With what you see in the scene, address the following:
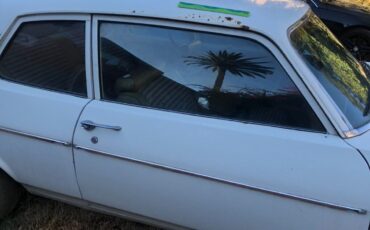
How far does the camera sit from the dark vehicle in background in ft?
25.3

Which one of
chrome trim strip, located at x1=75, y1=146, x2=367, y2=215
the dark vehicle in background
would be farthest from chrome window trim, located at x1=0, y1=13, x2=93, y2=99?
the dark vehicle in background

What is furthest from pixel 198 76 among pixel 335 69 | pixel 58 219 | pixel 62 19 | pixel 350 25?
pixel 350 25

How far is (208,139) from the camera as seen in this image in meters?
2.49

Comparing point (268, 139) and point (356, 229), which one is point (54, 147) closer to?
point (268, 139)

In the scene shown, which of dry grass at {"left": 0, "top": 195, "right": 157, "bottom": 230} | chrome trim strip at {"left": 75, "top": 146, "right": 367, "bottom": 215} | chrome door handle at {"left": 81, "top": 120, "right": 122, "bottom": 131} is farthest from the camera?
dry grass at {"left": 0, "top": 195, "right": 157, "bottom": 230}

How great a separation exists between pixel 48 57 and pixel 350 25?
19.5 ft

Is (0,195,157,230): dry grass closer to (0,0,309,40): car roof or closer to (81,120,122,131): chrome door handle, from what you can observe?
(81,120,122,131): chrome door handle

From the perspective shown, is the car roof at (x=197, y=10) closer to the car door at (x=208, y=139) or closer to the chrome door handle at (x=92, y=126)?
the car door at (x=208, y=139)

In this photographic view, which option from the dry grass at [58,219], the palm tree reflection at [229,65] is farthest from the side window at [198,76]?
the dry grass at [58,219]

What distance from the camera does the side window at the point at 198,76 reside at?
97.3 inches

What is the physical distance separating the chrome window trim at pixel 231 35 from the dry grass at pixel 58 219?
1.01m

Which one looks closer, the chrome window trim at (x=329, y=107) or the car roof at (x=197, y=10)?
the chrome window trim at (x=329, y=107)

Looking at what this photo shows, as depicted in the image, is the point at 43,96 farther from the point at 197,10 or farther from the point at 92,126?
the point at 197,10

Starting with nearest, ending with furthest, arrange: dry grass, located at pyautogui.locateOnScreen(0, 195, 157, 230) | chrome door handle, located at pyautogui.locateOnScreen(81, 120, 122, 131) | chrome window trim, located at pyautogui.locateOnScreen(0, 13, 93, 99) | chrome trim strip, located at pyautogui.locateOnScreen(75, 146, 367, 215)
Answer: chrome trim strip, located at pyautogui.locateOnScreen(75, 146, 367, 215) < chrome door handle, located at pyautogui.locateOnScreen(81, 120, 122, 131) < chrome window trim, located at pyautogui.locateOnScreen(0, 13, 93, 99) < dry grass, located at pyautogui.locateOnScreen(0, 195, 157, 230)
